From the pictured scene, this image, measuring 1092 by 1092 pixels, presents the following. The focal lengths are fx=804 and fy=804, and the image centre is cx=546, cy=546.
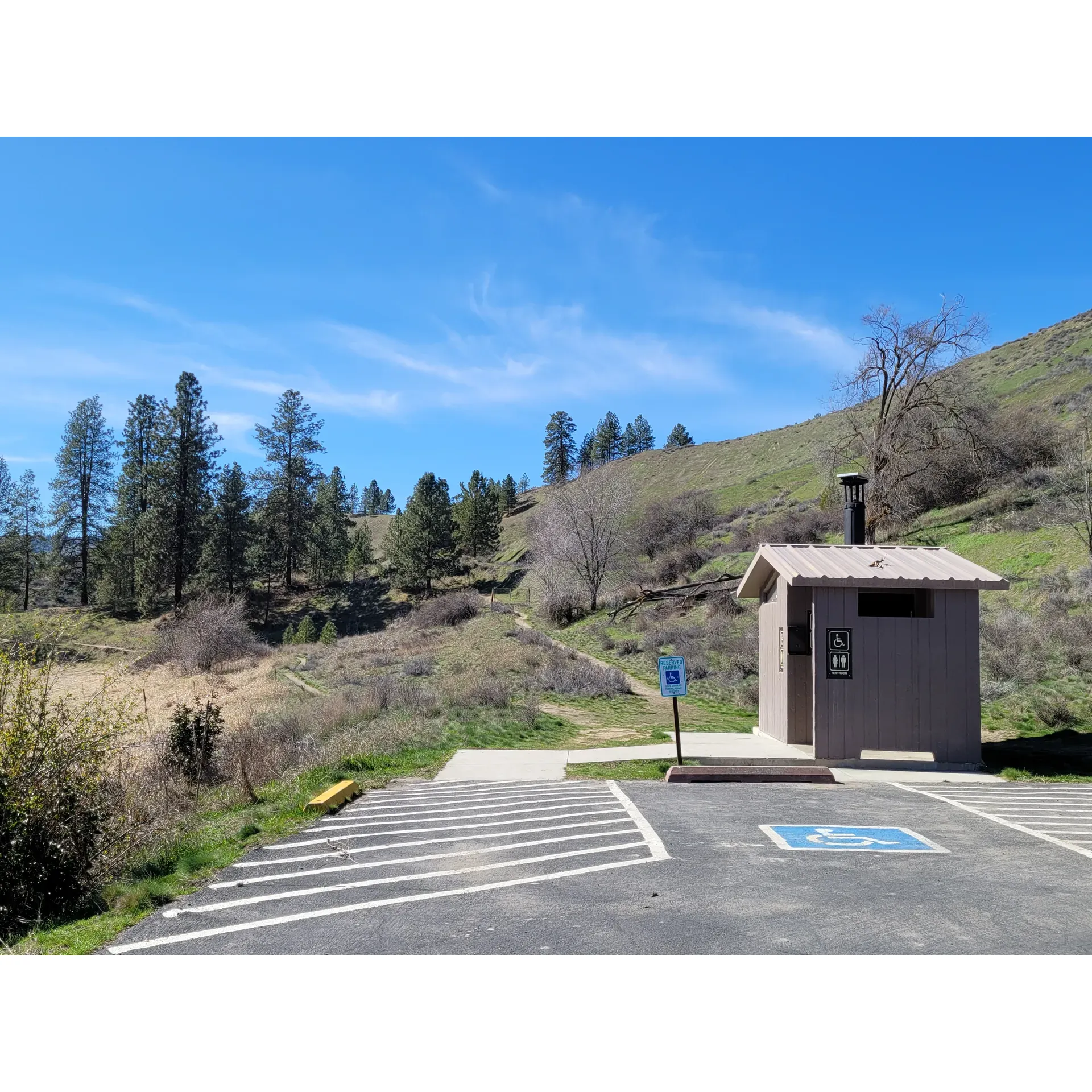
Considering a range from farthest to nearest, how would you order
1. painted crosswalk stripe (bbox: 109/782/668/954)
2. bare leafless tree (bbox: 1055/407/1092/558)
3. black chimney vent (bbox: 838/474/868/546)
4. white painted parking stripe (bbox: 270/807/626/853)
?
bare leafless tree (bbox: 1055/407/1092/558) < black chimney vent (bbox: 838/474/868/546) < white painted parking stripe (bbox: 270/807/626/853) < painted crosswalk stripe (bbox: 109/782/668/954)

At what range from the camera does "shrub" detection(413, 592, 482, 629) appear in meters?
43.5

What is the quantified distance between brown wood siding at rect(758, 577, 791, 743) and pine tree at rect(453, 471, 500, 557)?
5859cm

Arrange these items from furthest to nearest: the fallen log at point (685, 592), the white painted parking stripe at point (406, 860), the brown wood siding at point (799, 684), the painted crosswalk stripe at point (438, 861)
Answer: the fallen log at point (685, 592) → the brown wood siding at point (799, 684) → the white painted parking stripe at point (406, 860) → the painted crosswalk stripe at point (438, 861)

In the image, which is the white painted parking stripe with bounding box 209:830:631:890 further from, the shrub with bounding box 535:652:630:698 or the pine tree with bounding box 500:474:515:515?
the pine tree with bounding box 500:474:515:515

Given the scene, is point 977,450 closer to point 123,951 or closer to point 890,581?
point 890,581

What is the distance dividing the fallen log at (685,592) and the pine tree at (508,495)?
215 ft

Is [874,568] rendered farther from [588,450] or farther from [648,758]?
[588,450]

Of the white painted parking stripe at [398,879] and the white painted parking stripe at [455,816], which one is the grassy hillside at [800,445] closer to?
the white painted parking stripe at [455,816]

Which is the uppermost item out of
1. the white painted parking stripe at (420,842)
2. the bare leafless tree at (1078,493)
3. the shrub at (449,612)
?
the bare leafless tree at (1078,493)

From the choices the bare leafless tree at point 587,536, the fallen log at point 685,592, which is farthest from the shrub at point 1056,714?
the bare leafless tree at point 587,536

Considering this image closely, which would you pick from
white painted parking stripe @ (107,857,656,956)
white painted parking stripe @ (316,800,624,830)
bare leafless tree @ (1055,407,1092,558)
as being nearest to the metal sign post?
white painted parking stripe @ (316,800,624,830)

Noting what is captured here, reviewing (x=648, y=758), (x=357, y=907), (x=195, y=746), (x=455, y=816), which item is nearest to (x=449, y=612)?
(x=195, y=746)

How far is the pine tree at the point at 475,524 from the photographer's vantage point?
Answer: 7481 cm

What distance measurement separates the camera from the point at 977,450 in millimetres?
30906
